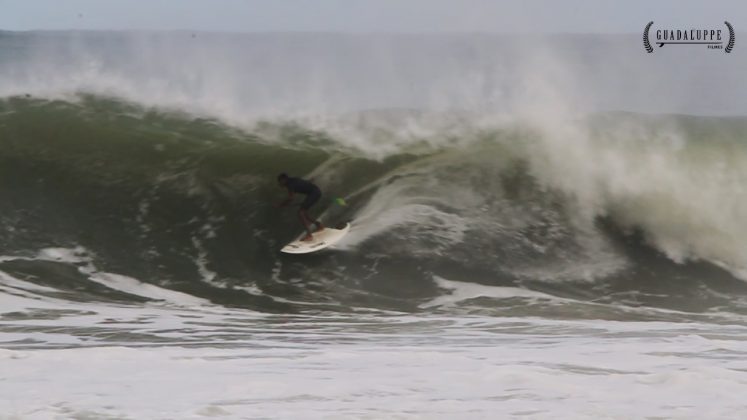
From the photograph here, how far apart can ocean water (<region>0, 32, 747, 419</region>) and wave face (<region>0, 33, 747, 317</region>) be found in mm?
40

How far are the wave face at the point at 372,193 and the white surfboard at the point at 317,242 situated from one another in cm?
14

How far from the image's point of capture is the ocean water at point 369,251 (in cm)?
597

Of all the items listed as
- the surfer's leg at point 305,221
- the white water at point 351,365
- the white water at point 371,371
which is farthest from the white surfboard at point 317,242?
the white water at point 371,371

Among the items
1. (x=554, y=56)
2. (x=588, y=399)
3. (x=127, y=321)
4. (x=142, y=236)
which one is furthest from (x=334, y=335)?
(x=554, y=56)

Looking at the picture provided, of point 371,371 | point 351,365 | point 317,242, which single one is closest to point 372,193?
point 317,242

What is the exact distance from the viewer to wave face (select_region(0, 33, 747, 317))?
1069 centimetres

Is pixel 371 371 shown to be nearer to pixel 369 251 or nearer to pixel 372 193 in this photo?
pixel 369 251

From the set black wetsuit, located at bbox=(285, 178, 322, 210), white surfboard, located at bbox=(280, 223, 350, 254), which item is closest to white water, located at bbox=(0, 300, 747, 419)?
white surfboard, located at bbox=(280, 223, 350, 254)

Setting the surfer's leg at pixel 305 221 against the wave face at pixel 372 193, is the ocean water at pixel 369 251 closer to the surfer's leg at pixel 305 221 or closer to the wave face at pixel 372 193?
the wave face at pixel 372 193

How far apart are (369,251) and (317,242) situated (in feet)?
1.90

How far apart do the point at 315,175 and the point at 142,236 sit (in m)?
2.62

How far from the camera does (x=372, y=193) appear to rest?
12.4 m

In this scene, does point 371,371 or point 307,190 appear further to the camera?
point 307,190

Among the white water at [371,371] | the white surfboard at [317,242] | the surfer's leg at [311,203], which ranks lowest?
the white water at [371,371]
